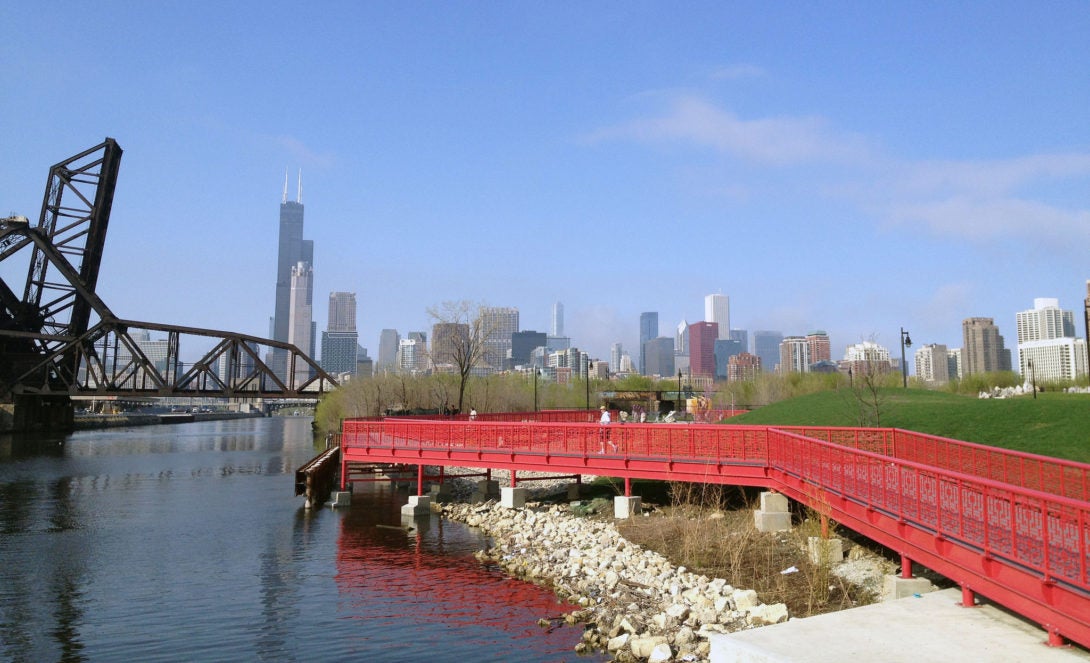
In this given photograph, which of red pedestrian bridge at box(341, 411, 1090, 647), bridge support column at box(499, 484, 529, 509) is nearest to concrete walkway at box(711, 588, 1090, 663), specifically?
red pedestrian bridge at box(341, 411, 1090, 647)

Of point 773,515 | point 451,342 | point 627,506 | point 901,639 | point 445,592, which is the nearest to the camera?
point 901,639

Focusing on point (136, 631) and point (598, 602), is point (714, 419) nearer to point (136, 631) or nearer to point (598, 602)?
point (598, 602)

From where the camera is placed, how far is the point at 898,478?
13.1 m

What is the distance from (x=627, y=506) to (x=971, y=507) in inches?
482

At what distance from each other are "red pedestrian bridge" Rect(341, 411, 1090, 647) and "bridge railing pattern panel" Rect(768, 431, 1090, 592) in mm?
25

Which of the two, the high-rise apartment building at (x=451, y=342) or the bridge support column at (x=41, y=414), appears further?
the bridge support column at (x=41, y=414)

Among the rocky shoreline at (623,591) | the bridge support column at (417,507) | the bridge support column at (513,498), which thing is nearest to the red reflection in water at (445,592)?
the rocky shoreline at (623,591)

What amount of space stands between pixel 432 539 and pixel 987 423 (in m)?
19.0

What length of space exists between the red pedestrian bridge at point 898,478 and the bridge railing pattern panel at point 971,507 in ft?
0.08

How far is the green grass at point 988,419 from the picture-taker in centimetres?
2109

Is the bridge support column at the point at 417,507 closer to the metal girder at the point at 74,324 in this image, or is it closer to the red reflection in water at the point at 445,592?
the red reflection in water at the point at 445,592

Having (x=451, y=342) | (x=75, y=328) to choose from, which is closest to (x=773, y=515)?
(x=451, y=342)

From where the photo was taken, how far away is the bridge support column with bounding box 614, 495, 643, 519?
22812 millimetres

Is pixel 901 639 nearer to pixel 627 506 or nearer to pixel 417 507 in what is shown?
pixel 627 506
